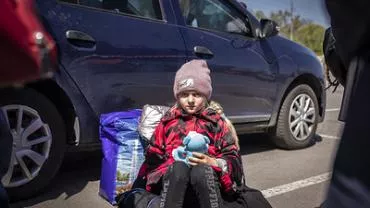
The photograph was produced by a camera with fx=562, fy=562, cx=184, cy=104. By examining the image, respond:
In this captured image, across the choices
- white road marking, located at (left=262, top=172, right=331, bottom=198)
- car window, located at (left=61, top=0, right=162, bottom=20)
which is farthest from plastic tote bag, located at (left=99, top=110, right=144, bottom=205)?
white road marking, located at (left=262, top=172, right=331, bottom=198)

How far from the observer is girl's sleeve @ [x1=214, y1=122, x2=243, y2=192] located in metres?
3.17

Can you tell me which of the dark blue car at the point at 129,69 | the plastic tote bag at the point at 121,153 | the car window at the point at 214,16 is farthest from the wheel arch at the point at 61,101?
the car window at the point at 214,16

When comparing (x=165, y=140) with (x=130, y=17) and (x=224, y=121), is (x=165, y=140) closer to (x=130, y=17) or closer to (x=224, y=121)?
(x=224, y=121)

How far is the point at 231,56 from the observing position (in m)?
4.82

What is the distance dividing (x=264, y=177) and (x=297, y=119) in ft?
3.80

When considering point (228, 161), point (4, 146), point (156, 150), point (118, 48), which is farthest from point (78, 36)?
point (4, 146)

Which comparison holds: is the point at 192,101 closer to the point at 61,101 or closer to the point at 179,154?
the point at 179,154

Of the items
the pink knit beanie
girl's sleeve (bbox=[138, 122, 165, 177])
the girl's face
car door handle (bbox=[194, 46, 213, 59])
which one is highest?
car door handle (bbox=[194, 46, 213, 59])

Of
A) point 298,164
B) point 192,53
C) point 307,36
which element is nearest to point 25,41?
point 192,53

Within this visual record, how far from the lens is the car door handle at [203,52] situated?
4.48 meters

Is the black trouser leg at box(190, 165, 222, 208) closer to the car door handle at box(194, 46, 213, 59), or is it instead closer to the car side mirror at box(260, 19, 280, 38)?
the car door handle at box(194, 46, 213, 59)

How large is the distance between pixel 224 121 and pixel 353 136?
2.15 m

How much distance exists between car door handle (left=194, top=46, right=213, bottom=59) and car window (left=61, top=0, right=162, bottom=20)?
390 mm

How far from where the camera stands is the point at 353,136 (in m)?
1.28
